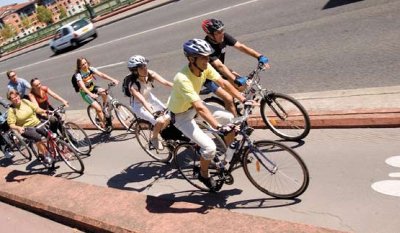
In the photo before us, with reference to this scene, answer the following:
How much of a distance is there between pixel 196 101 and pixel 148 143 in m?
3.15

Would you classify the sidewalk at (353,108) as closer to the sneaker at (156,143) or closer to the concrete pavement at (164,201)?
the concrete pavement at (164,201)

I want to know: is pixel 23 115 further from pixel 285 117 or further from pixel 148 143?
pixel 285 117

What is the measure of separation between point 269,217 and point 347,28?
6.73 meters

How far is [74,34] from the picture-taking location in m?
25.7

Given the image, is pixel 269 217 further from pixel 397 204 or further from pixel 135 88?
pixel 135 88

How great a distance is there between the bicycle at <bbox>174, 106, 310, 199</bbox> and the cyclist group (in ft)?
0.68

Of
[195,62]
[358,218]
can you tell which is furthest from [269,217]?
[195,62]

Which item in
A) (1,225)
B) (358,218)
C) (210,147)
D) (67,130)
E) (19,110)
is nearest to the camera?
(358,218)

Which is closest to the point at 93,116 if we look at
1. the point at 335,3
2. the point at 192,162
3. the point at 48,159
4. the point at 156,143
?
the point at 48,159

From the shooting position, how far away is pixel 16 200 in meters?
7.72

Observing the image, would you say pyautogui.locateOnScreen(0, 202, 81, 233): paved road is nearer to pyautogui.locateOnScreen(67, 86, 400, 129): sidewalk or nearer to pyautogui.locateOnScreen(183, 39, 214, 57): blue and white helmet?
pyautogui.locateOnScreen(183, 39, 214, 57): blue and white helmet

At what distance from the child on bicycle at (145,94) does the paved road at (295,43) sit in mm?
2948

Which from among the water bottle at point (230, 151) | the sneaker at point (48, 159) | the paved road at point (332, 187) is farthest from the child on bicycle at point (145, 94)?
the sneaker at point (48, 159)

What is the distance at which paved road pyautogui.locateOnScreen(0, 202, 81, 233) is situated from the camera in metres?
6.49
